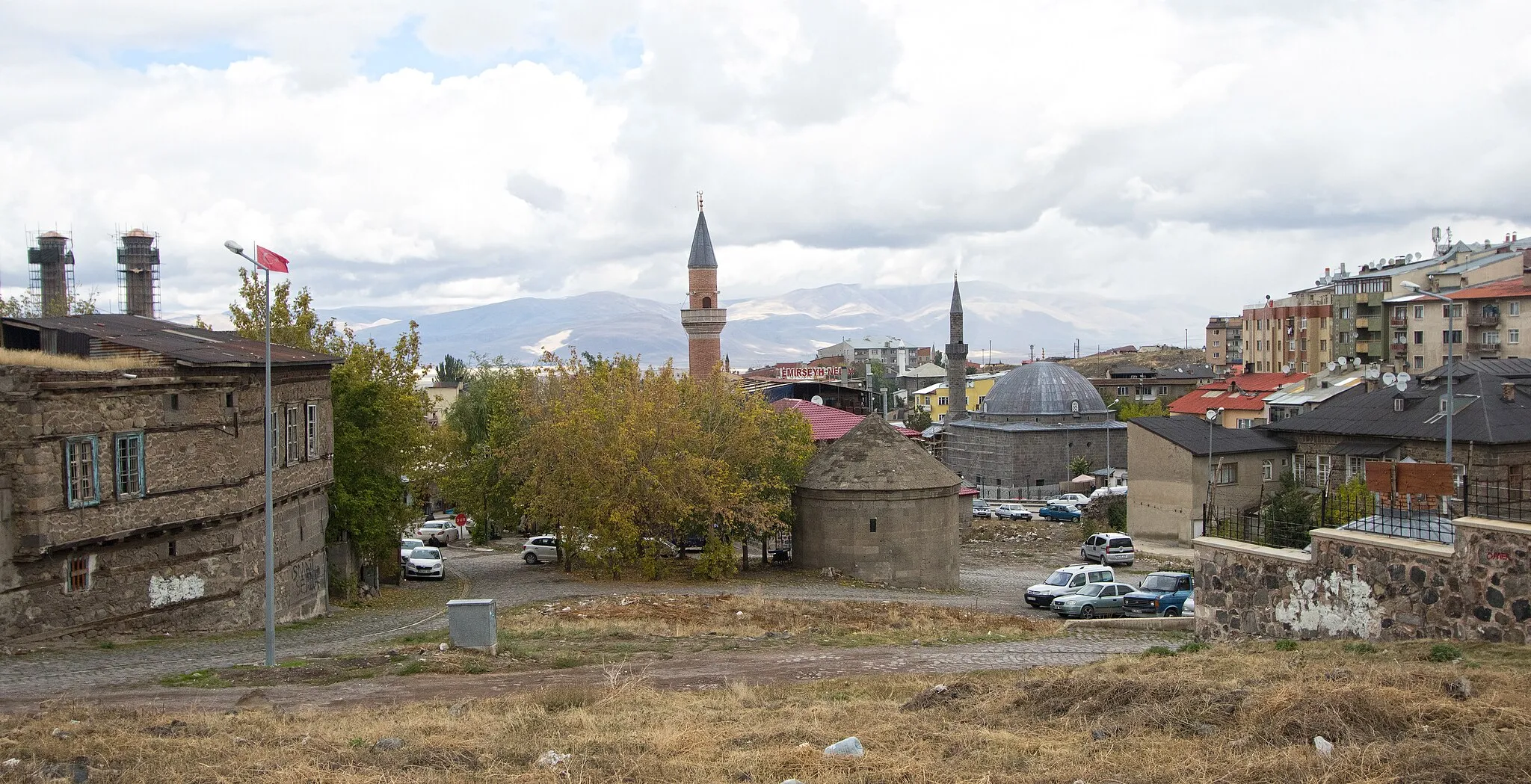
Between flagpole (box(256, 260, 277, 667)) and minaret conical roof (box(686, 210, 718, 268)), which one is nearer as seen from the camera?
flagpole (box(256, 260, 277, 667))

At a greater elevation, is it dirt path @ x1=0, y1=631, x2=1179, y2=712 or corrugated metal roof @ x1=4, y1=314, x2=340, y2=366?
corrugated metal roof @ x1=4, y1=314, x2=340, y2=366

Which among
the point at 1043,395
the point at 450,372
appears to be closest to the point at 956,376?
the point at 1043,395

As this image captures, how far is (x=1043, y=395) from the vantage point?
8356cm

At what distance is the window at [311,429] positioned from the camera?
93.0 feet

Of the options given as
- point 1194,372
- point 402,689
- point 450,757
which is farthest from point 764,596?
point 1194,372

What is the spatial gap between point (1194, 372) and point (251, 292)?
102569 mm

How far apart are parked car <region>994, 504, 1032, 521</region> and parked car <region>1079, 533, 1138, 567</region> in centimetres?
1587

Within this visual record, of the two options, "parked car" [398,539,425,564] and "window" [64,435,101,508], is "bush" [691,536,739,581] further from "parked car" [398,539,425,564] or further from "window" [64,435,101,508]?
"window" [64,435,101,508]

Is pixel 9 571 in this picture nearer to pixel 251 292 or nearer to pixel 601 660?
pixel 601 660

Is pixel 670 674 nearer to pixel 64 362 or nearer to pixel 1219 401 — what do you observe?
pixel 64 362

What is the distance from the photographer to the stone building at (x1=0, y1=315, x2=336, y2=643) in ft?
65.9

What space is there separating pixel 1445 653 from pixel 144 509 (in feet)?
68.4

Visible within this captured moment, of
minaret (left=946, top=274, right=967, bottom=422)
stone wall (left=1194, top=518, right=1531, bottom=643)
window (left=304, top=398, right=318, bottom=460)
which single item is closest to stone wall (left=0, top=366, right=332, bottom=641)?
window (left=304, top=398, right=318, bottom=460)

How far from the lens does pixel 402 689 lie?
1644cm
